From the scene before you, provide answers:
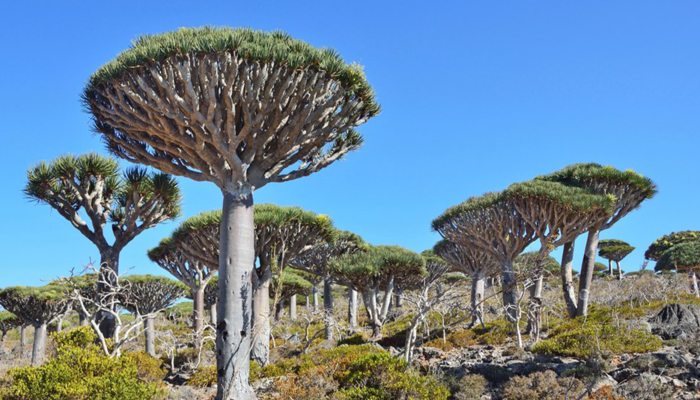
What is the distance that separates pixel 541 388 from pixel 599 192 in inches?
384

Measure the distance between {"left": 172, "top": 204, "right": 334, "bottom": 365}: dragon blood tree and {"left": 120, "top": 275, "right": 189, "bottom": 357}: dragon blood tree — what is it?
5.93 m

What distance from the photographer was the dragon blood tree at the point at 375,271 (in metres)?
17.4

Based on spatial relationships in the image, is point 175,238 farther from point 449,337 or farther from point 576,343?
point 576,343

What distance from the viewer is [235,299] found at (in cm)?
767

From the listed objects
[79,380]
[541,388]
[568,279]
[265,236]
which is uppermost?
[265,236]

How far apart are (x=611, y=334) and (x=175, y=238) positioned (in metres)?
12.3

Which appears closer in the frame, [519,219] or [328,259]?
[519,219]

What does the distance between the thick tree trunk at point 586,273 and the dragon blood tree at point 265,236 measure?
8041 mm

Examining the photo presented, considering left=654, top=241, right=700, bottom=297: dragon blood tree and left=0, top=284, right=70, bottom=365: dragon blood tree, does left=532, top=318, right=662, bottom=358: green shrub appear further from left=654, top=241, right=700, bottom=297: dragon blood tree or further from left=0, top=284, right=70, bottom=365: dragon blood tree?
left=0, top=284, right=70, bottom=365: dragon blood tree

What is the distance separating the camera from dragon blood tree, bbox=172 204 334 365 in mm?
13539

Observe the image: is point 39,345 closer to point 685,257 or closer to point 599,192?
point 599,192

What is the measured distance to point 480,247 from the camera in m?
18.1

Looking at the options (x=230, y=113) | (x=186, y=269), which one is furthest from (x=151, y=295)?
(x=230, y=113)

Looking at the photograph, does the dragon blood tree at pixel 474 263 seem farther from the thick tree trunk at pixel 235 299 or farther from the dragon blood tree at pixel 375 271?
the thick tree trunk at pixel 235 299
